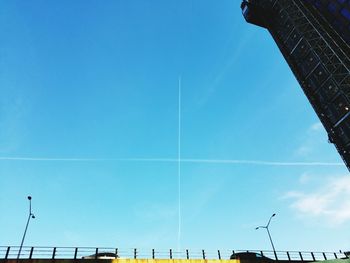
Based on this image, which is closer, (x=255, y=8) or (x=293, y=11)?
(x=293, y=11)

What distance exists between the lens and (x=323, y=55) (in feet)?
127

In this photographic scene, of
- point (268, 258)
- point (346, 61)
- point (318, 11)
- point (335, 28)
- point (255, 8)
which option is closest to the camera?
point (268, 258)

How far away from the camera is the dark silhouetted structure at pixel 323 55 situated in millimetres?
35625

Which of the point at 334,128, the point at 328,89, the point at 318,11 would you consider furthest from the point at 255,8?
the point at 334,128

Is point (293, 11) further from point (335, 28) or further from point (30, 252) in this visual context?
point (30, 252)

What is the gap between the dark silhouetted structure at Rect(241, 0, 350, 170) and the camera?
35625 millimetres

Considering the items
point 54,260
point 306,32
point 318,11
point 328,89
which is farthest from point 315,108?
point 54,260

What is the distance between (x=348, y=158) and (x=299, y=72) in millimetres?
16276

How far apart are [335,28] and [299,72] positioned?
861 cm

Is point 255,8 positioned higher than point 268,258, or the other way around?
point 255,8

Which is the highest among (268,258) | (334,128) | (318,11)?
(318,11)

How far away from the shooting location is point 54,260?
24.6 metres

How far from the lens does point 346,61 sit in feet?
114

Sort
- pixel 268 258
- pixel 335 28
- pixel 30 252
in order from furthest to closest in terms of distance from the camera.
Result: 1. pixel 335 28
2. pixel 268 258
3. pixel 30 252
